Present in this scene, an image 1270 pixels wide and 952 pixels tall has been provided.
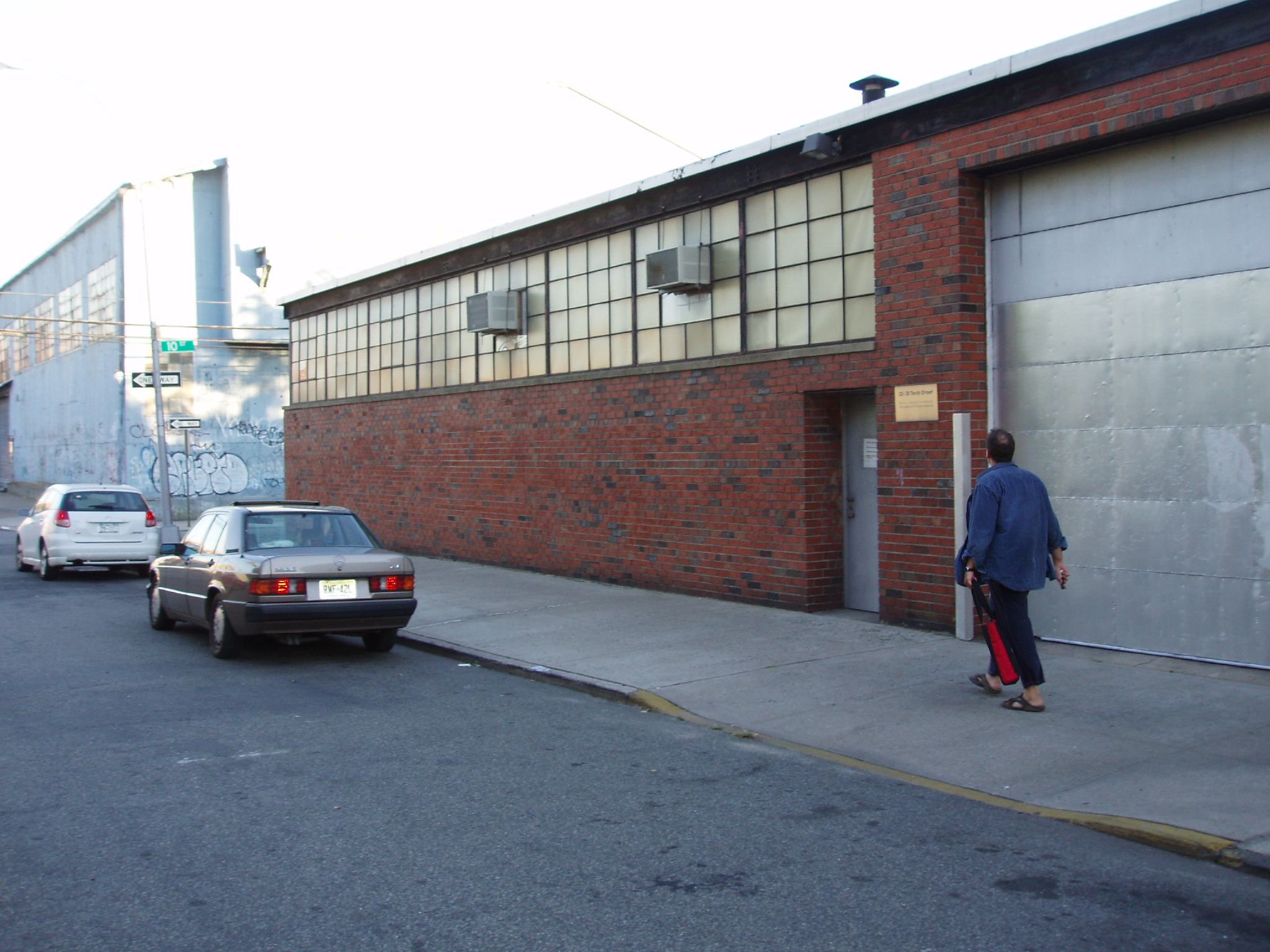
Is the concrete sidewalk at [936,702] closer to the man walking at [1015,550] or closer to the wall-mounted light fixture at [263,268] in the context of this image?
the man walking at [1015,550]

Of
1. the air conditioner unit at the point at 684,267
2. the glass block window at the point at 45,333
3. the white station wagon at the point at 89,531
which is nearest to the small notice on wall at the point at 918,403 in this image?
the air conditioner unit at the point at 684,267

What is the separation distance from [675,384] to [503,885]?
30.8 ft

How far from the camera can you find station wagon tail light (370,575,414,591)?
10.0 metres

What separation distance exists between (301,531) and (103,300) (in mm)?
28123

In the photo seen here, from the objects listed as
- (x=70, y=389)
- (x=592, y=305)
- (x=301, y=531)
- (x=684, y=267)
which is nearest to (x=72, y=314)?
(x=70, y=389)

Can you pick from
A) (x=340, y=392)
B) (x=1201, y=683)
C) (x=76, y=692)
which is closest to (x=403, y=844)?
(x=76, y=692)

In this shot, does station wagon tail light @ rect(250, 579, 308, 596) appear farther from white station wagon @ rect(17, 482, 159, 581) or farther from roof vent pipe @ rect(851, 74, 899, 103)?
white station wagon @ rect(17, 482, 159, 581)

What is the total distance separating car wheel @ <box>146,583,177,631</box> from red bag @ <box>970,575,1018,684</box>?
7910mm

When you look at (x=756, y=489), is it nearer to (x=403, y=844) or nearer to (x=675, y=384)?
(x=675, y=384)

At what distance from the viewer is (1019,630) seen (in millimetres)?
7496

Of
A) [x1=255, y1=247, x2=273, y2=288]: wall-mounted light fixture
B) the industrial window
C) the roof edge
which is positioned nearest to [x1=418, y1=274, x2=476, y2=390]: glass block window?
the industrial window

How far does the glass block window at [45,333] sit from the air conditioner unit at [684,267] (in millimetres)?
32037

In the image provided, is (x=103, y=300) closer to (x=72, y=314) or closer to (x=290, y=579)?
(x=72, y=314)

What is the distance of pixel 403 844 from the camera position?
17.2ft
